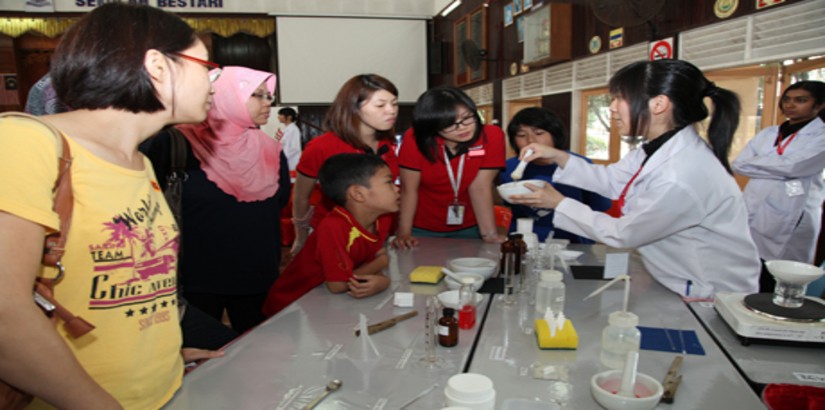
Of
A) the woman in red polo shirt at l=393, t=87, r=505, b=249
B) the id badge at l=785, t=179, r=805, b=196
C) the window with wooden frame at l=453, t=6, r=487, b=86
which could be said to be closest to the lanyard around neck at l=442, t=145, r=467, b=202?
the woman in red polo shirt at l=393, t=87, r=505, b=249

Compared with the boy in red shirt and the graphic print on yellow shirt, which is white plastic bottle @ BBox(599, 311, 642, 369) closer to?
→ the boy in red shirt

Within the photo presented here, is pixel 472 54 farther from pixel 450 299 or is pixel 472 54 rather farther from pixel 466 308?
pixel 466 308

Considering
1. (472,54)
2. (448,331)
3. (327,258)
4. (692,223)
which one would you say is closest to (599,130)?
(472,54)

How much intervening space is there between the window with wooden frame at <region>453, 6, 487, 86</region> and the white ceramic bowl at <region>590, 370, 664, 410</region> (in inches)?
274

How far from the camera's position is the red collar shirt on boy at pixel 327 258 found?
5.95 feet

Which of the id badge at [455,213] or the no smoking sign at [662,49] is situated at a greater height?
the no smoking sign at [662,49]

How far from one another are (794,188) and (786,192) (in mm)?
50

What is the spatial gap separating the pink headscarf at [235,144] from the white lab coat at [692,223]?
1369mm

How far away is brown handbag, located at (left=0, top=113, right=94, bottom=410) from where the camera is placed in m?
0.75

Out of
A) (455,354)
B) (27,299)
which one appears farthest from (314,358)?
(27,299)

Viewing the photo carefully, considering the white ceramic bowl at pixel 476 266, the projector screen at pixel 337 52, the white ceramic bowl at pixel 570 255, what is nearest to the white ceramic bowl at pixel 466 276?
the white ceramic bowl at pixel 476 266

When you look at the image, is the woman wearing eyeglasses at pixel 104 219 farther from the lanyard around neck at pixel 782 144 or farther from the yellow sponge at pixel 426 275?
the lanyard around neck at pixel 782 144

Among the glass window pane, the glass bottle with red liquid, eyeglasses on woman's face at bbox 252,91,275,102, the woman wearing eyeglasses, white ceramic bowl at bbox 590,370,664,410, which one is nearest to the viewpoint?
the woman wearing eyeglasses

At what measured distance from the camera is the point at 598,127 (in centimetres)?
539
